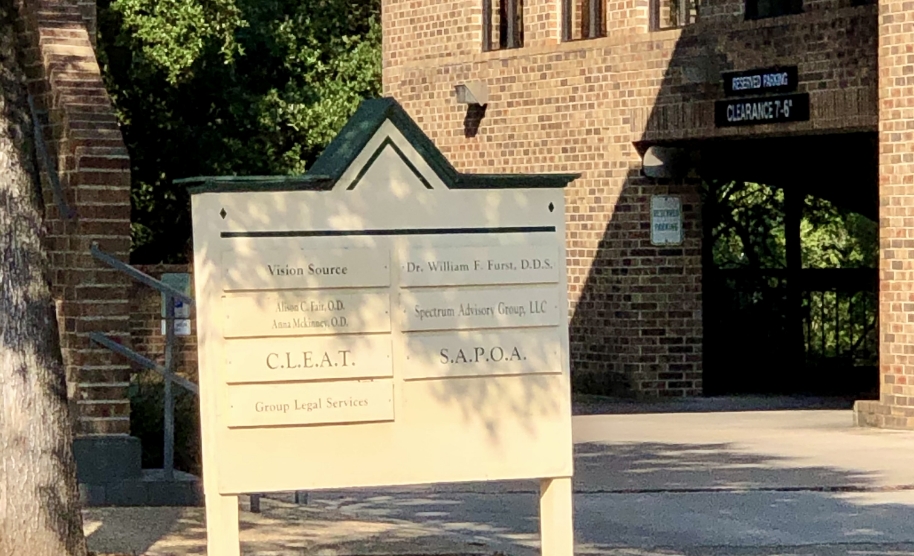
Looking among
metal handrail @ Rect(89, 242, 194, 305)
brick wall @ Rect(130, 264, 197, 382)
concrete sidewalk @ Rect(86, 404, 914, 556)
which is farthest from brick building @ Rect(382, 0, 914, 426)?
metal handrail @ Rect(89, 242, 194, 305)

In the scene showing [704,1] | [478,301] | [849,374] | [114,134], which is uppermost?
[704,1]

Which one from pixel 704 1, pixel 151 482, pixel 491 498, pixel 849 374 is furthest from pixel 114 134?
pixel 849 374

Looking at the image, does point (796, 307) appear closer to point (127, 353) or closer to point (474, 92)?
point (474, 92)

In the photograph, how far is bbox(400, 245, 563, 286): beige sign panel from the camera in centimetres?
720

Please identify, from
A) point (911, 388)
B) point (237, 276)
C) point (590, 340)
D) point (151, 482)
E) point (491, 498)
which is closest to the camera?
point (237, 276)

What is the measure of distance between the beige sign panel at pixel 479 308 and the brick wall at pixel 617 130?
10.4m

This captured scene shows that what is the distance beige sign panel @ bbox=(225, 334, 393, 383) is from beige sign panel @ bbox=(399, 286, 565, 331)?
163 millimetres

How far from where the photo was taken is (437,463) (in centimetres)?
729

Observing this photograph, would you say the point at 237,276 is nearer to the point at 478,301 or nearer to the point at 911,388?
the point at 478,301

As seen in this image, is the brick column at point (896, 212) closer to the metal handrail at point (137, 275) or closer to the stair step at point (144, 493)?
the stair step at point (144, 493)

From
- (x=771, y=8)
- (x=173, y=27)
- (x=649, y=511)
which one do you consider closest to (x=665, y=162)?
(x=771, y=8)

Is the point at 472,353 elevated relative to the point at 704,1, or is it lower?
lower

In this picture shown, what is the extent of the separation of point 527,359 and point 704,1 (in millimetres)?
11960

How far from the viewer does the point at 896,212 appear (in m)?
15.4
